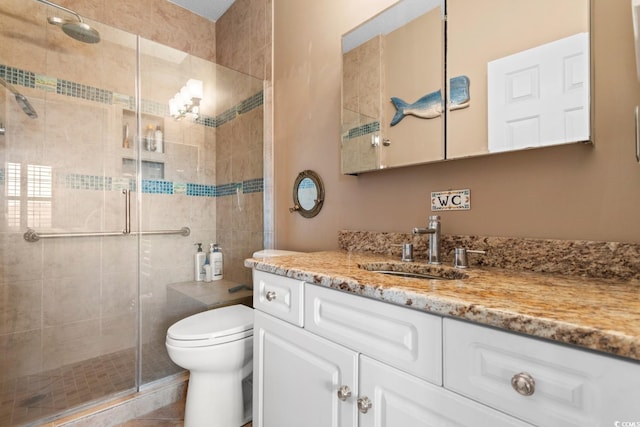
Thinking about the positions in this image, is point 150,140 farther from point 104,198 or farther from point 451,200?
point 451,200

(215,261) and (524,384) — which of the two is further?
(215,261)

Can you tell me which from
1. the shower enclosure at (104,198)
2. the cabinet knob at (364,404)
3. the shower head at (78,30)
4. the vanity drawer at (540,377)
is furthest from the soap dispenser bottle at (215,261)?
the vanity drawer at (540,377)

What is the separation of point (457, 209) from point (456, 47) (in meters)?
0.62

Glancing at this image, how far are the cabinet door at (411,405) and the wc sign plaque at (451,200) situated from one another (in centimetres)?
70

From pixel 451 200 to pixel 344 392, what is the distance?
0.80 m

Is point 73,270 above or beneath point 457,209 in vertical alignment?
beneath

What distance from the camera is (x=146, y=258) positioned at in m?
1.96

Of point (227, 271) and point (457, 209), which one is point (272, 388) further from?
point (227, 271)

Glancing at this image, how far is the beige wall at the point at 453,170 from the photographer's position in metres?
0.85

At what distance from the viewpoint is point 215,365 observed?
4.47 ft

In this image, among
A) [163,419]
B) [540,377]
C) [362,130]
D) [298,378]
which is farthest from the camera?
[163,419]

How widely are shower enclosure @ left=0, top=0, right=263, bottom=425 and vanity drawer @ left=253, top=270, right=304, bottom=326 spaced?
102cm

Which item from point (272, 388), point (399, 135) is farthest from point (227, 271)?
point (399, 135)

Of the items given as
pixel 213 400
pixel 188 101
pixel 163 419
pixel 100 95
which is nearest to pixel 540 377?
pixel 213 400
